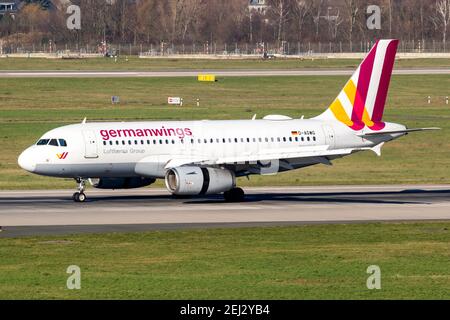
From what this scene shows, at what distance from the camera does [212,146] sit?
6247cm

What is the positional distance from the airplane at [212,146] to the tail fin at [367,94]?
0.19 feet

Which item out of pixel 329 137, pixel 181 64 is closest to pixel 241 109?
pixel 329 137

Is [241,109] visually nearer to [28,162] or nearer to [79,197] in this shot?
[79,197]

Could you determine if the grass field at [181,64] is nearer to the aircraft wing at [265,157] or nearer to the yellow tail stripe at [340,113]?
the yellow tail stripe at [340,113]

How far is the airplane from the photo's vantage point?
5950 cm

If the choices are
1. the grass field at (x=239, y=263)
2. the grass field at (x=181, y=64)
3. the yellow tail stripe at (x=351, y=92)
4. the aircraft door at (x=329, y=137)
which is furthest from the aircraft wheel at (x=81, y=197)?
the grass field at (x=181, y=64)

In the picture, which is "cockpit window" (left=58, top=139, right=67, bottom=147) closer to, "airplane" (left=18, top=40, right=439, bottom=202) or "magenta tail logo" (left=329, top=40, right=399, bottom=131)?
"airplane" (left=18, top=40, right=439, bottom=202)

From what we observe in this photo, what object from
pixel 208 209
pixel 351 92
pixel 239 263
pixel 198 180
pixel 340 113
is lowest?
pixel 208 209

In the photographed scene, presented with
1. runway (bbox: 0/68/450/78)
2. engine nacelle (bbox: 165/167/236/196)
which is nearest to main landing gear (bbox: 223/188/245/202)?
engine nacelle (bbox: 165/167/236/196)

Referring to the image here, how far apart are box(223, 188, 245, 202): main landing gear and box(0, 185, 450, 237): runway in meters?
0.51

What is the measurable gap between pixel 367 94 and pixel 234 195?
406 inches

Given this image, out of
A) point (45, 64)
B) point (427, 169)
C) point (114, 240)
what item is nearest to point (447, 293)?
point (114, 240)

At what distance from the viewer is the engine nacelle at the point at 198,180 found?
58.0 m

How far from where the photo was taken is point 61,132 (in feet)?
199
